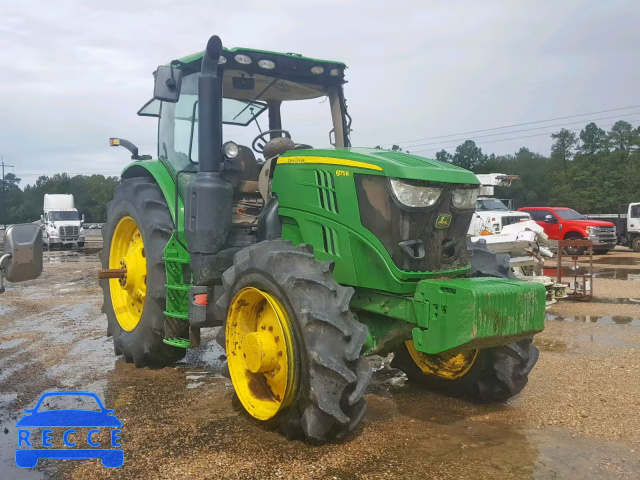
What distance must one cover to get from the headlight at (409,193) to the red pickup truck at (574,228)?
66.8 feet

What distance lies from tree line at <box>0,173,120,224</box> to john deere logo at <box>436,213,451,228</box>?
48.4m

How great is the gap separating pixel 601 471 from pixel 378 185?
230 cm

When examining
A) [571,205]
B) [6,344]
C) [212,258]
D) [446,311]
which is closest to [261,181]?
[212,258]

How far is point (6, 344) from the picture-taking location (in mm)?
7613

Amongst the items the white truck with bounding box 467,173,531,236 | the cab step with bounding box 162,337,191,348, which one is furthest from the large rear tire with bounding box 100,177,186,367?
the white truck with bounding box 467,173,531,236

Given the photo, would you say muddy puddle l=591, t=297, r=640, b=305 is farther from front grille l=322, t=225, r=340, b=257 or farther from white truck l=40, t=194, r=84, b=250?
white truck l=40, t=194, r=84, b=250

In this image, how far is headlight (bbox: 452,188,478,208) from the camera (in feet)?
15.4

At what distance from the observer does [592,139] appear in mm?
65062

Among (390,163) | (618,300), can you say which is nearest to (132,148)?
(390,163)

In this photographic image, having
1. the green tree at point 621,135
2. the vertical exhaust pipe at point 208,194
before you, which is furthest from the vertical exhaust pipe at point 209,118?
the green tree at point 621,135

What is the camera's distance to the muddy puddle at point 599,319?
943cm

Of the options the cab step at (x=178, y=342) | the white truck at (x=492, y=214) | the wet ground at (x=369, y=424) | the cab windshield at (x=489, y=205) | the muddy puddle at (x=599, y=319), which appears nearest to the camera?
the wet ground at (x=369, y=424)

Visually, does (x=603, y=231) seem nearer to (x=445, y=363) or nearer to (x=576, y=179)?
(x=445, y=363)

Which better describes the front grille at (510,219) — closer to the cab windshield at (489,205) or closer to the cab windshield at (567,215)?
the cab windshield at (489,205)
